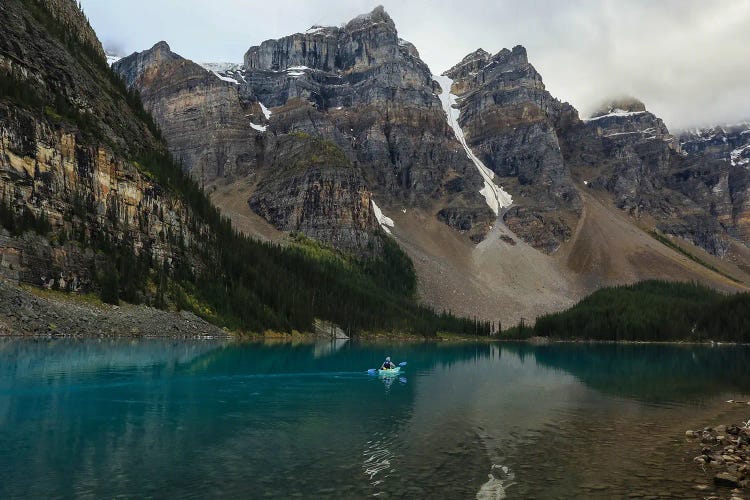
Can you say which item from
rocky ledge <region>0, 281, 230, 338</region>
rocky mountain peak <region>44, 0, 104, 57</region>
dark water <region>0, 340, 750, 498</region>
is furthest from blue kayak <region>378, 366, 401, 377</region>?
rocky mountain peak <region>44, 0, 104, 57</region>

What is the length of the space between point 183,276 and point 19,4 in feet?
246

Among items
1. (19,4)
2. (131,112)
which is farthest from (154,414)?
(131,112)

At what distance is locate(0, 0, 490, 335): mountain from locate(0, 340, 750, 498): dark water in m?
44.0

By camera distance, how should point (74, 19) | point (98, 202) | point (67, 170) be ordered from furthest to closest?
point (74, 19)
point (98, 202)
point (67, 170)

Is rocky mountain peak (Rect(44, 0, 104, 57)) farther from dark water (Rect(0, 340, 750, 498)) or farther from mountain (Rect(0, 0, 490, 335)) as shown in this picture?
dark water (Rect(0, 340, 750, 498))

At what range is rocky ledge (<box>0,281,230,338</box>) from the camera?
8512cm

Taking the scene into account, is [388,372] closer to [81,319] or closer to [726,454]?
[726,454]

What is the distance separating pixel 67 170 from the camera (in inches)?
4776

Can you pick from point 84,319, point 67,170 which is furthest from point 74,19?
point 84,319

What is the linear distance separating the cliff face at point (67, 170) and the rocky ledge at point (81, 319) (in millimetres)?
6349

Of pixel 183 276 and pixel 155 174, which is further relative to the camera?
pixel 155 174

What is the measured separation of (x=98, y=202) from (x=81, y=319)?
40137 millimetres

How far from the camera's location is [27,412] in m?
36.6

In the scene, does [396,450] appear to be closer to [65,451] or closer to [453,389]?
[65,451]
